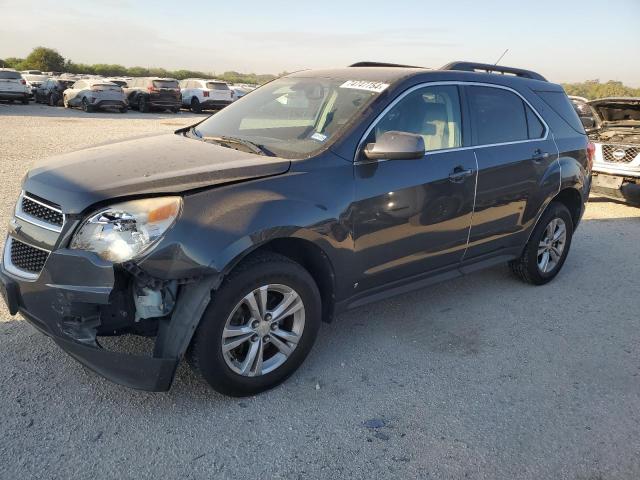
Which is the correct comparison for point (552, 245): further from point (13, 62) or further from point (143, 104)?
point (13, 62)

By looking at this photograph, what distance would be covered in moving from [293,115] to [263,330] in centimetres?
163

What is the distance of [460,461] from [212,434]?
126cm

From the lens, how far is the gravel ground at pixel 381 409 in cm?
262

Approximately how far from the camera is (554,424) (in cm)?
305

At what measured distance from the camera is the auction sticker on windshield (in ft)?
11.9

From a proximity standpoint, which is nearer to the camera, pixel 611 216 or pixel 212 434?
pixel 212 434

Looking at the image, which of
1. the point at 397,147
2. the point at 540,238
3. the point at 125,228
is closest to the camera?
the point at 125,228

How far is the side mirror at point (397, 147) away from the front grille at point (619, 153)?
6.78 m

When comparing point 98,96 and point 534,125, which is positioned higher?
point 534,125

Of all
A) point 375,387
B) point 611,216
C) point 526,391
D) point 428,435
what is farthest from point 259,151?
point 611,216

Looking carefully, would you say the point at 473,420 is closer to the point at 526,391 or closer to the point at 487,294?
the point at 526,391

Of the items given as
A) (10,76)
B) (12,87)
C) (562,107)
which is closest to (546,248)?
(562,107)

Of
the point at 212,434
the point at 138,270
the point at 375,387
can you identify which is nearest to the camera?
the point at 138,270

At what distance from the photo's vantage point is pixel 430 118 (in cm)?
388
